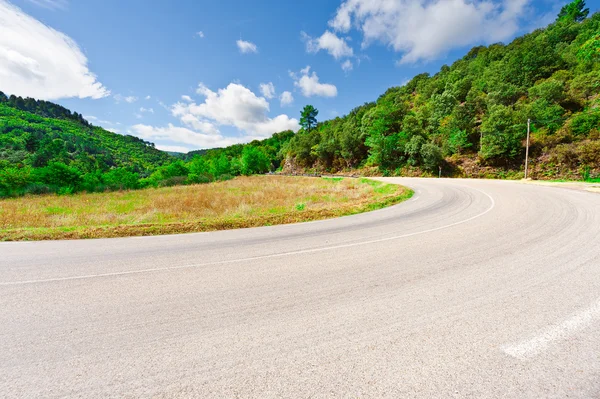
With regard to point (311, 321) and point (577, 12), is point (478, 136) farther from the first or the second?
point (577, 12)

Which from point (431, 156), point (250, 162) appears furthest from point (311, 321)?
point (250, 162)

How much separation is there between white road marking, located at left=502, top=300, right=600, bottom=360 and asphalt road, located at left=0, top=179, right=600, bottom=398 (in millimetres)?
17

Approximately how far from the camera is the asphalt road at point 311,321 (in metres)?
1.98

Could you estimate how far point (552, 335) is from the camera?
2439mm

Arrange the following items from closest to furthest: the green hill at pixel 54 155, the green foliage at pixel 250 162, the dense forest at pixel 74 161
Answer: the green hill at pixel 54 155, the dense forest at pixel 74 161, the green foliage at pixel 250 162

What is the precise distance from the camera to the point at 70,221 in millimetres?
9969

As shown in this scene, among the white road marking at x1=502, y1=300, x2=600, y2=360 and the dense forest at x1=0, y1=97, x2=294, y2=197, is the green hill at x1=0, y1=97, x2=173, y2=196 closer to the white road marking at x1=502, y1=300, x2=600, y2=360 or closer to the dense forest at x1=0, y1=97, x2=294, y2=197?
the dense forest at x1=0, y1=97, x2=294, y2=197

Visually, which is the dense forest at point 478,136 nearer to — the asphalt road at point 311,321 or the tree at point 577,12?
the tree at point 577,12

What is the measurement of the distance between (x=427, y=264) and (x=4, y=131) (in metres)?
137

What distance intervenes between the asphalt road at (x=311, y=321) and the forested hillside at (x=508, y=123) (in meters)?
16.9

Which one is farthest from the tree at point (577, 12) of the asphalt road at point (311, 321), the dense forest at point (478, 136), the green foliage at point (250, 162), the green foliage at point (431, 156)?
the asphalt road at point (311, 321)

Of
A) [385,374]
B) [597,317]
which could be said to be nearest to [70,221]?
[385,374]

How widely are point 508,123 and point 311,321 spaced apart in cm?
3881

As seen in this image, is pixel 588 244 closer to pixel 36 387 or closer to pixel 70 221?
pixel 36 387
